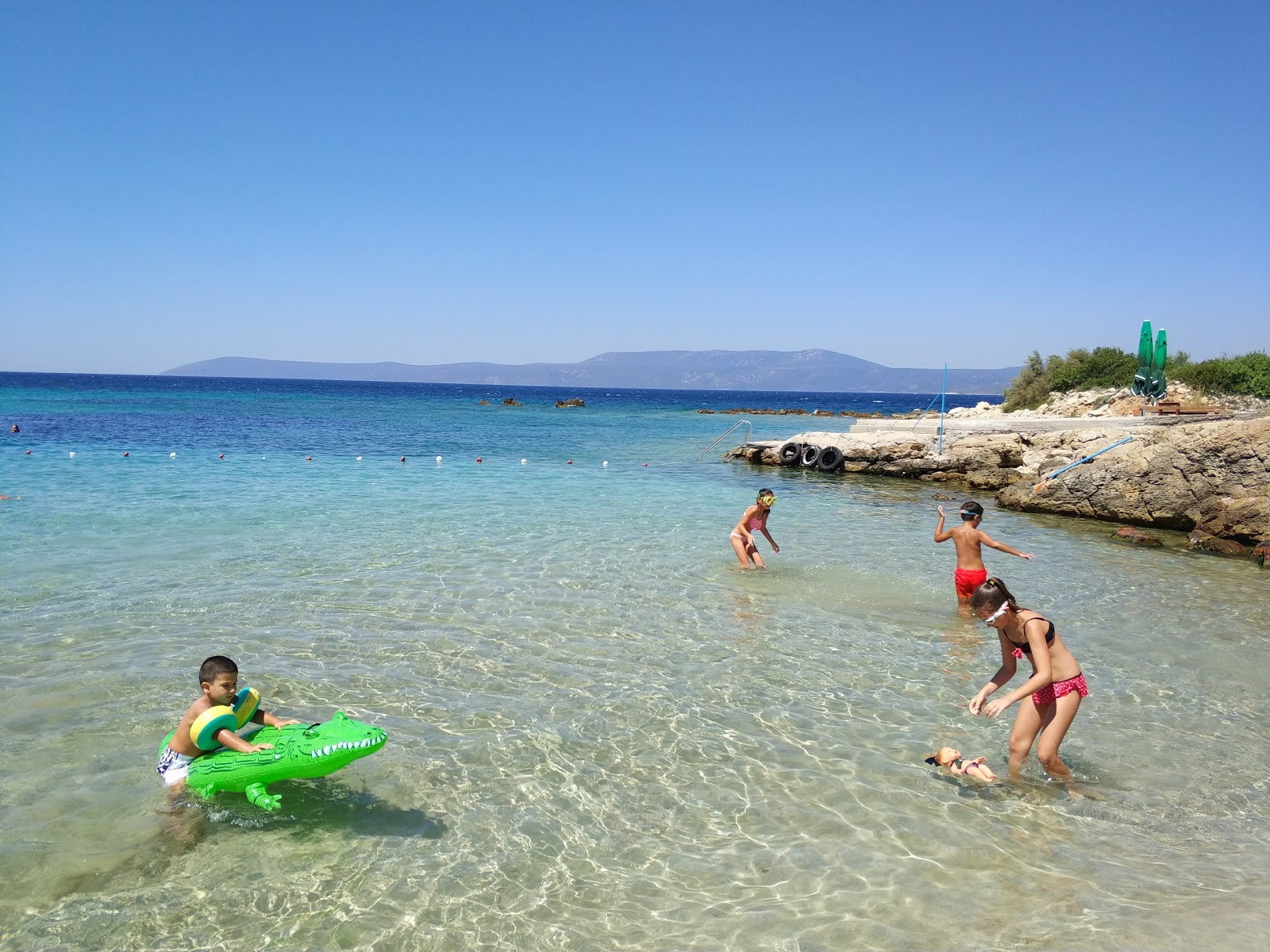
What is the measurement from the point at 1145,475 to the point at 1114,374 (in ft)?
124

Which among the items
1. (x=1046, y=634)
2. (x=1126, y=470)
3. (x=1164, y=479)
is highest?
(x=1126, y=470)

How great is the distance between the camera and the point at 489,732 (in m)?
6.34

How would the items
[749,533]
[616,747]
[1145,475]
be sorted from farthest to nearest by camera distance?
[1145,475] → [749,533] → [616,747]

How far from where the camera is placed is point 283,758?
488 cm

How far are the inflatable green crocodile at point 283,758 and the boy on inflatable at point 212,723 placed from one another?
6cm

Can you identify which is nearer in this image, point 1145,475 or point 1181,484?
point 1181,484

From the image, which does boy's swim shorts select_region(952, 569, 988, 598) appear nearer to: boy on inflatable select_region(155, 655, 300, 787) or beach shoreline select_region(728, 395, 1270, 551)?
beach shoreline select_region(728, 395, 1270, 551)

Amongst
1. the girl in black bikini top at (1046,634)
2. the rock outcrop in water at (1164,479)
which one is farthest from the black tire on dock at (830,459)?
the girl in black bikini top at (1046,634)

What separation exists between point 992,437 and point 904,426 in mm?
10695

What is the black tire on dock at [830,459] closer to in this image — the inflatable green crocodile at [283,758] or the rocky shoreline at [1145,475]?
the rocky shoreline at [1145,475]

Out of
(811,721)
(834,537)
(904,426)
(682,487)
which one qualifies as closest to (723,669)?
(811,721)

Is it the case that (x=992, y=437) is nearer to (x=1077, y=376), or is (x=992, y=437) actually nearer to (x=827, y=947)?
(x=827, y=947)

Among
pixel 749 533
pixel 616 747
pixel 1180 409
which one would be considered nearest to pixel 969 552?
pixel 749 533

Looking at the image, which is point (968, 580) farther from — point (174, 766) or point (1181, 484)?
point (1181, 484)
